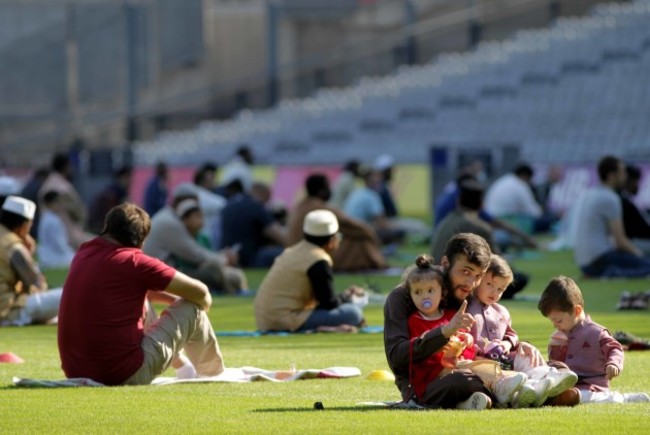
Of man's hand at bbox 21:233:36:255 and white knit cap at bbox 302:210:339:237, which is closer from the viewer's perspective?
white knit cap at bbox 302:210:339:237

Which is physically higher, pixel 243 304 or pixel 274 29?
pixel 274 29

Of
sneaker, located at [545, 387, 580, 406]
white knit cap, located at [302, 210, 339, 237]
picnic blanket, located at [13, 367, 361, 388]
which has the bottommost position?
picnic blanket, located at [13, 367, 361, 388]

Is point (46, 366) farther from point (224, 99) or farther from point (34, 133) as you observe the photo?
point (224, 99)

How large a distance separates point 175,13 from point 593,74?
1123 centimetres

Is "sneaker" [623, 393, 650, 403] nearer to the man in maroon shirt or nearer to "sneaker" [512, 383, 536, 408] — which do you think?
"sneaker" [512, 383, 536, 408]

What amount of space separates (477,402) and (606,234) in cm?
1244

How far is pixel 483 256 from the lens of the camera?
9719mm

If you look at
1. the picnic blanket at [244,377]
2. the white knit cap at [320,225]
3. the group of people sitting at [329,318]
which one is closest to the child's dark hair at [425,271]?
the group of people sitting at [329,318]

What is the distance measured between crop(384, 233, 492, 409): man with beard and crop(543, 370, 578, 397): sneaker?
37 centimetres

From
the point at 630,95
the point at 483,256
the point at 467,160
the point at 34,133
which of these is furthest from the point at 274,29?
the point at 483,256

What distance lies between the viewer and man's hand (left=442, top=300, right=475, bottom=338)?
9257 millimetres

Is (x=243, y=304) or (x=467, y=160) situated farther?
(x=467, y=160)

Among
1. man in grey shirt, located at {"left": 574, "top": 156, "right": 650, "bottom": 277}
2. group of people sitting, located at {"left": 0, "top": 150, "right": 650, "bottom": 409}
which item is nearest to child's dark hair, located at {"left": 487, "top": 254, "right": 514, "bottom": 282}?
group of people sitting, located at {"left": 0, "top": 150, "right": 650, "bottom": 409}

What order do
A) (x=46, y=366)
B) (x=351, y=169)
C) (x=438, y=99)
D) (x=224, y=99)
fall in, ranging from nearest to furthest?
(x=46, y=366) < (x=351, y=169) < (x=438, y=99) < (x=224, y=99)
